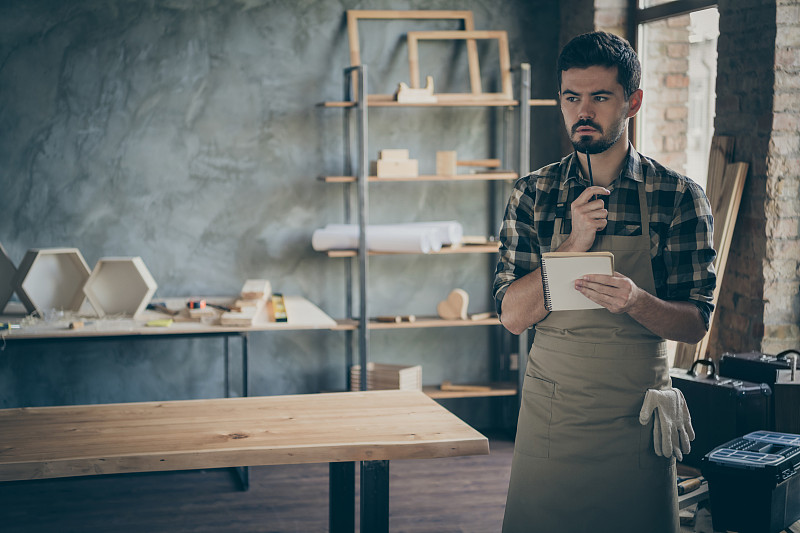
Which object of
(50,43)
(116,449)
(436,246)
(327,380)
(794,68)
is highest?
(50,43)

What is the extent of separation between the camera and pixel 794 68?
11.2 ft

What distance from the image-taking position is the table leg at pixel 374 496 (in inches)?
90.2

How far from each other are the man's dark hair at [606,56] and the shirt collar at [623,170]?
175 mm

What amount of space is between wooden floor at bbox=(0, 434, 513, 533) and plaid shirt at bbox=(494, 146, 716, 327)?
6.27 ft

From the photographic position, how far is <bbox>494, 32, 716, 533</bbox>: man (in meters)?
1.93

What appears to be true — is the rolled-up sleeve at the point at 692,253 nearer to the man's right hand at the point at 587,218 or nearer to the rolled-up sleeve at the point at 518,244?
the man's right hand at the point at 587,218

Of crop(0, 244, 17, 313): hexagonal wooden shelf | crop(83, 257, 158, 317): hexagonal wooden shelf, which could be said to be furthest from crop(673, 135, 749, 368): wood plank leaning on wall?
crop(0, 244, 17, 313): hexagonal wooden shelf

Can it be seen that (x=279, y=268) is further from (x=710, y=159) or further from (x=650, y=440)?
(x=650, y=440)

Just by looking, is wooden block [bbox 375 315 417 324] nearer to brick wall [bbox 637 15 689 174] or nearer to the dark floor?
the dark floor

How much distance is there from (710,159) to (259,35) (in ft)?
8.42

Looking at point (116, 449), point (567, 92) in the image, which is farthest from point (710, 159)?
point (116, 449)

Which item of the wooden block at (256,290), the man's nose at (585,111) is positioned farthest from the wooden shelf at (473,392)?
the man's nose at (585,111)

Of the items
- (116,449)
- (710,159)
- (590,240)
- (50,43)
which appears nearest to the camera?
(590,240)

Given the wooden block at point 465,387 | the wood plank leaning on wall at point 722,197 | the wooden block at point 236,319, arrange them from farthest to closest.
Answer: the wooden block at point 465,387, the wooden block at point 236,319, the wood plank leaning on wall at point 722,197
